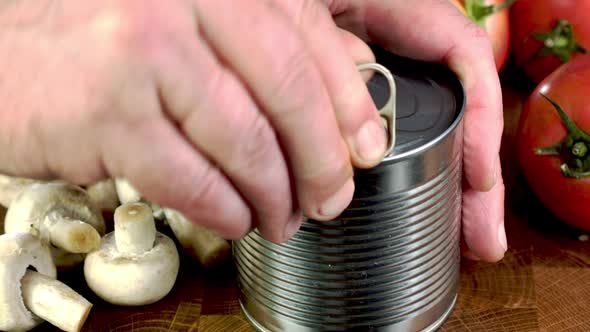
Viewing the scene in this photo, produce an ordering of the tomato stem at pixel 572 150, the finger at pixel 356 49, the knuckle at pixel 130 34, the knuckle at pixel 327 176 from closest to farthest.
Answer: the knuckle at pixel 130 34, the knuckle at pixel 327 176, the finger at pixel 356 49, the tomato stem at pixel 572 150

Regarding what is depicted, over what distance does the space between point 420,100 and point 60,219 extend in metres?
0.49

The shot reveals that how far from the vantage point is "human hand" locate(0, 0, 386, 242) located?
614mm

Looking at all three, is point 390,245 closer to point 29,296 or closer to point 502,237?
point 502,237

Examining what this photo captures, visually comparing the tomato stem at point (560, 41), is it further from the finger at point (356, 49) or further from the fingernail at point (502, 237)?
the finger at point (356, 49)

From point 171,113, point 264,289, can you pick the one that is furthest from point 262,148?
point 264,289

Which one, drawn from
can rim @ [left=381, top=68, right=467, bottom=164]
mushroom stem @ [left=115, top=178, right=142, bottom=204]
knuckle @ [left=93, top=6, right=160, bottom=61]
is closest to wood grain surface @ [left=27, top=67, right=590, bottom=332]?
mushroom stem @ [left=115, top=178, right=142, bottom=204]

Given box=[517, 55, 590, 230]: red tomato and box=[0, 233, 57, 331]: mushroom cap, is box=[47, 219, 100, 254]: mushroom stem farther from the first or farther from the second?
box=[517, 55, 590, 230]: red tomato

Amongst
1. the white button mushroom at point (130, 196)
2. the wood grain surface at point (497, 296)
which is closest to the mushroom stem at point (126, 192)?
the white button mushroom at point (130, 196)

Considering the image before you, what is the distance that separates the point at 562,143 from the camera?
44.1 inches

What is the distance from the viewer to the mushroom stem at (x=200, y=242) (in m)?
1.10

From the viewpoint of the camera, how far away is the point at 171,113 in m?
0.64

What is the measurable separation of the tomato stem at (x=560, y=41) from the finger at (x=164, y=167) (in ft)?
2.75

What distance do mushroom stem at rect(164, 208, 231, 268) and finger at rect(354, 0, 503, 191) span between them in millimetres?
327

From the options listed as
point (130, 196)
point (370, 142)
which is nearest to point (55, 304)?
point (130, 196)
